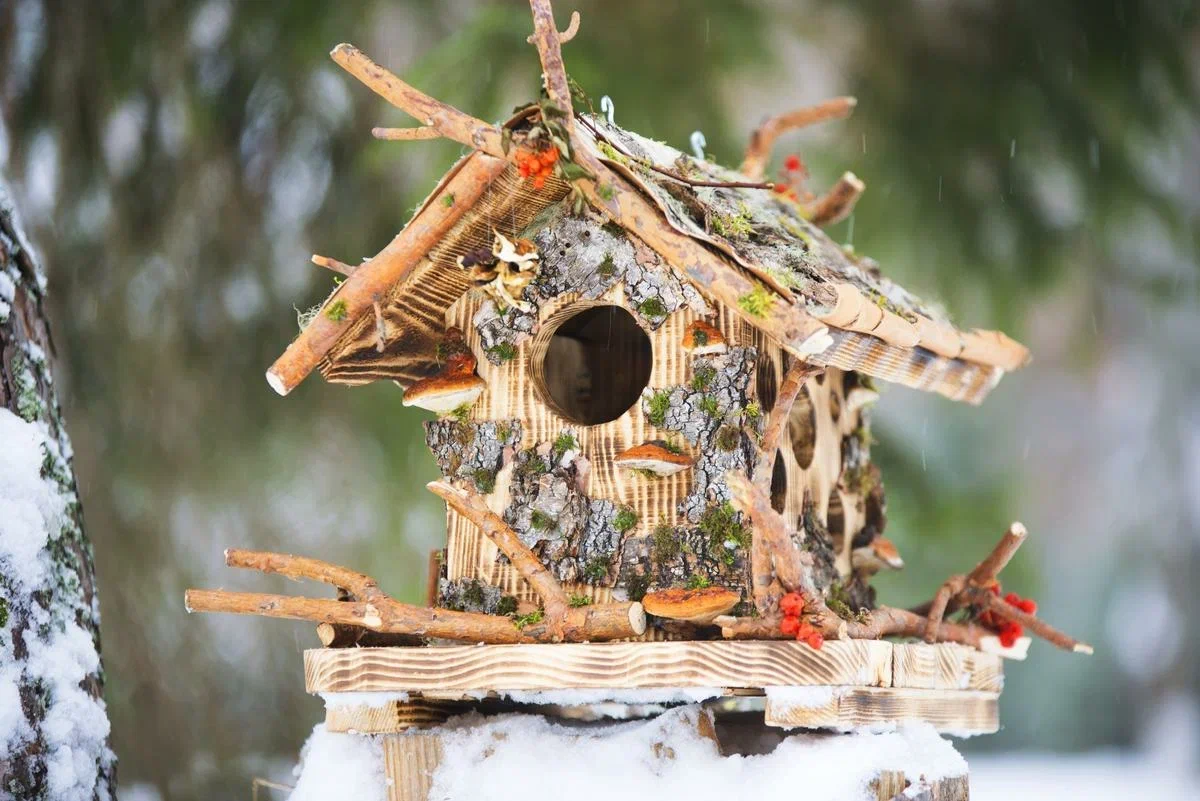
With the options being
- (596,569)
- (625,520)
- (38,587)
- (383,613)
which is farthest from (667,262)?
(38,587)

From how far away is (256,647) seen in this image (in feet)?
16.7

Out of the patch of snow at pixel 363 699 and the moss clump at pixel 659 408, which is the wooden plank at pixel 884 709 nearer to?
the moss clump at pixel 659 408

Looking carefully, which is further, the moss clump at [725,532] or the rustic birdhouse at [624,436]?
the moss clump at [725,532]

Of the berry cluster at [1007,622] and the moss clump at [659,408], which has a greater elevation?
the moss clump at [659,408]

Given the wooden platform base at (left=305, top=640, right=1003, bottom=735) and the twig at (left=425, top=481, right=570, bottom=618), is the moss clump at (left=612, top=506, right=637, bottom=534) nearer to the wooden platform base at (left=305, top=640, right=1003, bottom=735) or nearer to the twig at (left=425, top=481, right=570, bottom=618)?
the twig at (left=425, top=481, right=570, bottom=618)

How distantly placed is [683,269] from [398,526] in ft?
9.66

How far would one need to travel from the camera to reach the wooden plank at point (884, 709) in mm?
2305

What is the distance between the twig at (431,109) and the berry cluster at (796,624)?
3.08ft

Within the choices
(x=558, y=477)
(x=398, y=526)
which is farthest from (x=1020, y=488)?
(x=558, y=477)

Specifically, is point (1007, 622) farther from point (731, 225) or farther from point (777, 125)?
point (777, 125)

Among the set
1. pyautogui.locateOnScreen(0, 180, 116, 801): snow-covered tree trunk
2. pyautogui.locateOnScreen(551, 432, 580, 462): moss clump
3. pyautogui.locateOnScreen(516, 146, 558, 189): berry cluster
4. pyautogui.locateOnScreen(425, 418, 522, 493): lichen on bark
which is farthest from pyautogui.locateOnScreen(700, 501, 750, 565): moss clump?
pyautogui.locateOnScreen(0, 180, 116, 801): snow-covered tree trunk

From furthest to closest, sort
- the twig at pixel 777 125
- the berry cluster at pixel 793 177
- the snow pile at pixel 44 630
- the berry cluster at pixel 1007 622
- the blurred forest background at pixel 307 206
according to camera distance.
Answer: the blurred forest background at pixel 307 206 < the twig at pixel 777 125 < the berry cluster at pixel 793 177 < the berry cluster at pixel 1007 622 < the snow pile at pixel 44 630

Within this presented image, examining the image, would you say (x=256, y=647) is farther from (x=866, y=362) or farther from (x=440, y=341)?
(x=866, y=362)

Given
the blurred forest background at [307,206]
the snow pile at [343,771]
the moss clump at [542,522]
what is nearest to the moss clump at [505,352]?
the moss clump at [542,522]
